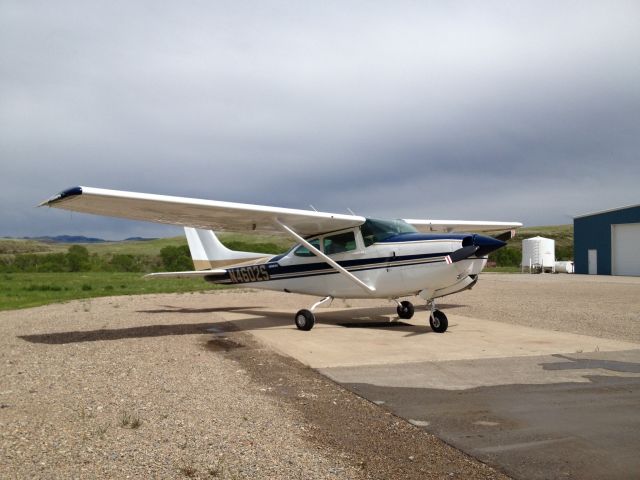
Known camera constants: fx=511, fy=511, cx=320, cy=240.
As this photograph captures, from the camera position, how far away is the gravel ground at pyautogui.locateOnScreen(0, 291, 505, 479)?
3.71 m

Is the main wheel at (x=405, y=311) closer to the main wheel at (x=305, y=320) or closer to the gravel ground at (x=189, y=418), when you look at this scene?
the main wheel at (x=305, y=320)

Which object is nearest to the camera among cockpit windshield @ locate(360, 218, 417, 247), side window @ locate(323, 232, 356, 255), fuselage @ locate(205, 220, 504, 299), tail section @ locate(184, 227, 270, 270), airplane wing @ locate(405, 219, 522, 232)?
fuselage @ locate(205, 220, 504, 299)

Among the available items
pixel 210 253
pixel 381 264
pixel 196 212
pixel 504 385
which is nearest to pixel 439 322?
pixel 381 264

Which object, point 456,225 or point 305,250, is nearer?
point 305,250

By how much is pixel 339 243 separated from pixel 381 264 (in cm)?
135

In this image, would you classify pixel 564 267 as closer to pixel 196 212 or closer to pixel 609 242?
pixel 609 242

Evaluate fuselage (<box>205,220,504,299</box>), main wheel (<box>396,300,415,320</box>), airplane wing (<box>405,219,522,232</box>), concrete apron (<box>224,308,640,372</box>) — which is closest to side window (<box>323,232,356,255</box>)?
fuselage (<box>205,220,504,299</box>)

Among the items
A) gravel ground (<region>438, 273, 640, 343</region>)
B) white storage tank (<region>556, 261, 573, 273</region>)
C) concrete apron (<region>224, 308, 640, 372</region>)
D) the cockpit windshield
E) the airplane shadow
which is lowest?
the airplane shadow

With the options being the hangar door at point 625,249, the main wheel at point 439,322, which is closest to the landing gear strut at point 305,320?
the main wheel at point 439,322

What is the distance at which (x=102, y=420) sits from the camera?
15.9 feet

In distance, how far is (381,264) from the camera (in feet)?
37.4

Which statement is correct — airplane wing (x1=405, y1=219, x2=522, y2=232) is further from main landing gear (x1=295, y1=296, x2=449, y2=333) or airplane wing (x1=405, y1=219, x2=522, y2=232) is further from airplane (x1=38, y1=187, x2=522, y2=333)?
airplane (x1=38, y1=187, x2=522, y2=333)

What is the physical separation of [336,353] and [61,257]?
56163 millimetres

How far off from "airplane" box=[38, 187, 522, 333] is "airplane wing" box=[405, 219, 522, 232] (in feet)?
12.8
